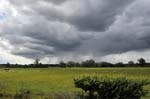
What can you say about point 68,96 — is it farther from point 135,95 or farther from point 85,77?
point 135,95

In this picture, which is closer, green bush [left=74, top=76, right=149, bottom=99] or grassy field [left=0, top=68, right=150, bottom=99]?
green bush [left=74, top=76, right=149, bottom=99]

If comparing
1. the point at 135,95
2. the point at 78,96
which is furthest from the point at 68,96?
the point at 135,95

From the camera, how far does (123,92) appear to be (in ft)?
100

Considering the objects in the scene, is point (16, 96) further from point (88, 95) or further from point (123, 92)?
point (123, 92)

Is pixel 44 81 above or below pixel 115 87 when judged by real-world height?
above

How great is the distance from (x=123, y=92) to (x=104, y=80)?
1.86 m

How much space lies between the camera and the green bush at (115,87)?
100 ft

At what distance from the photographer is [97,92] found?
104 feet

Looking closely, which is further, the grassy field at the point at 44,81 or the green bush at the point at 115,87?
the grassy field at the point at 44,81

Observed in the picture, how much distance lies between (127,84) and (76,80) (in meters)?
4.49

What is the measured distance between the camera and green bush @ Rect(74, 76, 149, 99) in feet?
100

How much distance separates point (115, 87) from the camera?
3064 centimetres

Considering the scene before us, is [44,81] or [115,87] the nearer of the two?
[115,87]

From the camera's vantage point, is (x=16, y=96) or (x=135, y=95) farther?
(x=16, y=96)
